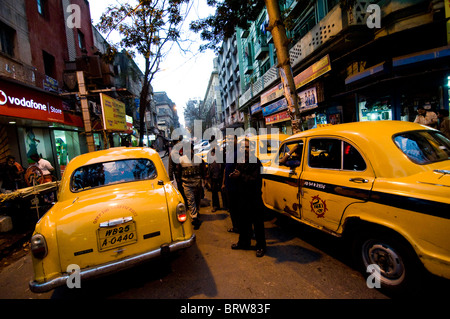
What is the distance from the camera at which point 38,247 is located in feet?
7.84

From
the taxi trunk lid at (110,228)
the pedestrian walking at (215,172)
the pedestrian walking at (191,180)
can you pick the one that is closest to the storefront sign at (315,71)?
the pedestrian walking at (215,172)

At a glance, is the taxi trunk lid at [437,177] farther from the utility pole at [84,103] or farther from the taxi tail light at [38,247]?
the utility pole at [84,103]

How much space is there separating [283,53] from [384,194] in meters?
5.70

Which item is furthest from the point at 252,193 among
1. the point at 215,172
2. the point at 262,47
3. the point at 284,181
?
the point at 262,47

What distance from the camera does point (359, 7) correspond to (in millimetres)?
7617

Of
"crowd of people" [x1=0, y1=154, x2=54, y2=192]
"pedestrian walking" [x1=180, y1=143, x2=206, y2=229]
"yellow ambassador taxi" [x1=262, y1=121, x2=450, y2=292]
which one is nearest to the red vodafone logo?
"crowd of people" [x1=0, y1=154, x2=54, y2=192]

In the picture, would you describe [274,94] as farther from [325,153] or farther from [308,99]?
[325,153]

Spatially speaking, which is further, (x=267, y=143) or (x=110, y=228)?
(x=267, y=143)

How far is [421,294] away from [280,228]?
2.47 metres

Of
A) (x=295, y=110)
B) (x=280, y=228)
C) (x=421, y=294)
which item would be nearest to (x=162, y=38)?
(x=295, y=110)

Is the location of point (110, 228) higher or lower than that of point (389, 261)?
higher

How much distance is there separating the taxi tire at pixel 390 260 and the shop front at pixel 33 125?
31.7 feet

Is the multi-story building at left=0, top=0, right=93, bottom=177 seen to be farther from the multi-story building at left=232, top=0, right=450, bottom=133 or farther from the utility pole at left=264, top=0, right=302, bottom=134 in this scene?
the multi-story building at left=232, top=0, right=450, bottom=133

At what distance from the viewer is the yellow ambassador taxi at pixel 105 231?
7.96ft
